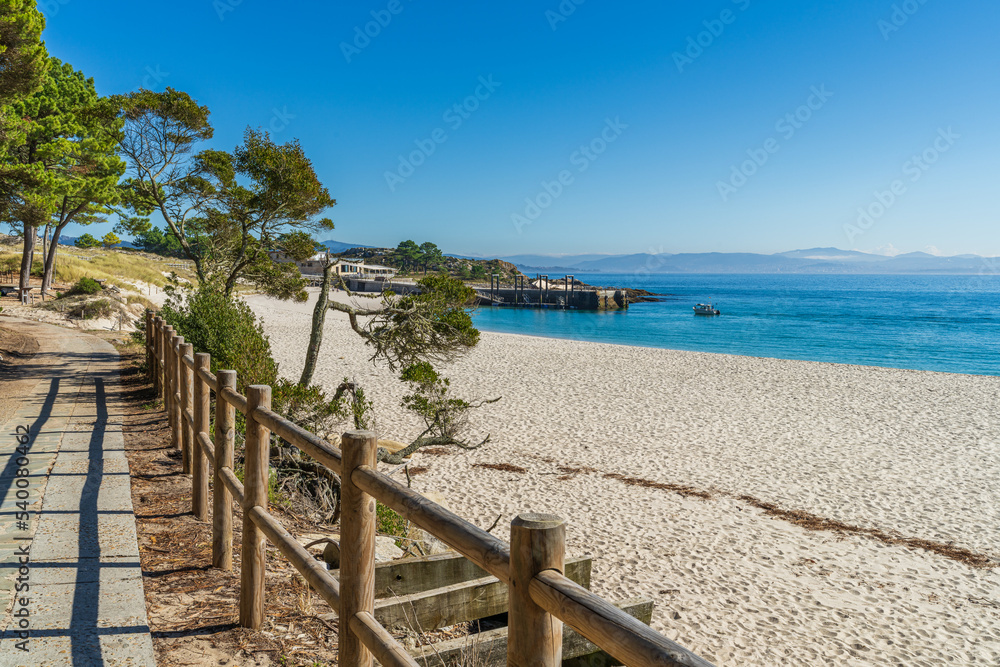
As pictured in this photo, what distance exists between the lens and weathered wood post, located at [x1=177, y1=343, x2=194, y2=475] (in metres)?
5.71

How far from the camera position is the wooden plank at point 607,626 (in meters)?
1.13

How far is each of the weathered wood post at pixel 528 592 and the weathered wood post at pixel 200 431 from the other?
3.86 m

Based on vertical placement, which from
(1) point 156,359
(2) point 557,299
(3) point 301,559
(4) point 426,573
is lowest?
(4) point 426,573

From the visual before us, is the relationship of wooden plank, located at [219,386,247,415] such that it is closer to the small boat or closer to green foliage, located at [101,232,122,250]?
green foliage, located at [101,232,122,250]

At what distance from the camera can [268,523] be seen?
3.22m

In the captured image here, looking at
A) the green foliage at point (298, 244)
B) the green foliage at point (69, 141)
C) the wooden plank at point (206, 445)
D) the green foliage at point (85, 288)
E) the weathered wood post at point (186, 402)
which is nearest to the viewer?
the wooden plank at point (206, 445)

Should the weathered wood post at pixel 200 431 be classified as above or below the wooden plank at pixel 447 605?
above

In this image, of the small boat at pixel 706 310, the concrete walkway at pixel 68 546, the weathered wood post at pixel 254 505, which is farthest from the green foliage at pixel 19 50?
the small boat at pixel 706 310

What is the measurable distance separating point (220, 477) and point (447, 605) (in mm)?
1648

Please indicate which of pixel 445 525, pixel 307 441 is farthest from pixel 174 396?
pixel 445 525

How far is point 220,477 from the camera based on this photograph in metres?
4.02

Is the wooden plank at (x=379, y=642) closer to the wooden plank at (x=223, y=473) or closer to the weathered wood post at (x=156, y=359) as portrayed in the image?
the wooden plank at (x=223, y=473)

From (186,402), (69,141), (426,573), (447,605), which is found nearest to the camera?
(447,605)

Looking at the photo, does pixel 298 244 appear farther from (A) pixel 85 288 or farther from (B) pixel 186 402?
(A) pixel 85 288
